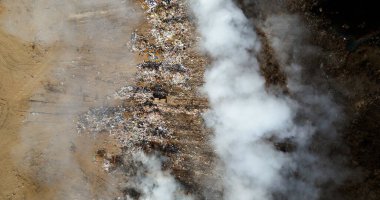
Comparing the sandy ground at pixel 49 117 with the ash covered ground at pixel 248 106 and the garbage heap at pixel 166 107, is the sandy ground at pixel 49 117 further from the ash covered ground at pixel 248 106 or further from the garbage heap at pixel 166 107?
the garbage heap at pixel 166 107

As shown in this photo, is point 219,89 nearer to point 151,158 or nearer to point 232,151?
point 232,151

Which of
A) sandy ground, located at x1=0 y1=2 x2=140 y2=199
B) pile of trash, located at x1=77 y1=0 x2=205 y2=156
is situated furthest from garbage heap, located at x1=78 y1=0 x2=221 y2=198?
sandy ground, located at x1=0 y1=2 x2=140 y2=199

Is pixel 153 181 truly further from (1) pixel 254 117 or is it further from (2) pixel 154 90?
(1) pixel 254 117

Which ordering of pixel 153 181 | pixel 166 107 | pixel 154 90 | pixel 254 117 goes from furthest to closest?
pixel 154 90, pixel 166 107, pixel 153 181, pixel 254 117

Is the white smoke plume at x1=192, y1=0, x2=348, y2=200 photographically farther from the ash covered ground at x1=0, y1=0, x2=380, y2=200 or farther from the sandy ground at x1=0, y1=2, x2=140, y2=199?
the sandy ground at x1=0, y1=2, x2=140, y2=199

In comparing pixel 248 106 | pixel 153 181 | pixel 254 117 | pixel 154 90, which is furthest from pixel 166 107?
pixel 254 117

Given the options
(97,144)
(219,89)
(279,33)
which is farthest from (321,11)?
(97,144)

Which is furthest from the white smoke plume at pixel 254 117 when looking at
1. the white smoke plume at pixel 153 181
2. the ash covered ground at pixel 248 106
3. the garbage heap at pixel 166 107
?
the white smoke plume at pixel 153 181
